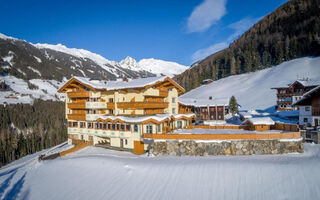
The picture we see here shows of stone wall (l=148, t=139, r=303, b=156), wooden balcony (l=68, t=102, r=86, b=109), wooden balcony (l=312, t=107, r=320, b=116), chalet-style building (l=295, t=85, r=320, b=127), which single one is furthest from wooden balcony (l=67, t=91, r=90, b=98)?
wooden balcony (l=312, t=107, r=320, b=116)

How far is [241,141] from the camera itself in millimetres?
22094

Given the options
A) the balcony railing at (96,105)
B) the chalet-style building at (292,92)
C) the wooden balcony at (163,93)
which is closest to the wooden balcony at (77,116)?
the balcony railing at (96,105)

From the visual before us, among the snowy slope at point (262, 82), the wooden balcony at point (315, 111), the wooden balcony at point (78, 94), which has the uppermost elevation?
the snowy slope at point (262, 82)

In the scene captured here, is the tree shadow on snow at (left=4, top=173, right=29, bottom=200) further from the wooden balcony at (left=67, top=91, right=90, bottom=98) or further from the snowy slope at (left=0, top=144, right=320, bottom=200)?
the wooden balcony at (left=67, top=91, right=90, bottom=98)

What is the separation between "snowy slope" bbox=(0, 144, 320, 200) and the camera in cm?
1569

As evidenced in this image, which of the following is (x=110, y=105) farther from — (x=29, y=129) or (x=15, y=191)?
(x=29, y=129)

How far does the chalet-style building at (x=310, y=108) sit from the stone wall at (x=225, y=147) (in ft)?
26.4

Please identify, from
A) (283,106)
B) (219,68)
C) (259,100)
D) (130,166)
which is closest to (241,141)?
(130,166)

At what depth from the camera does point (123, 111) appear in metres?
30.9

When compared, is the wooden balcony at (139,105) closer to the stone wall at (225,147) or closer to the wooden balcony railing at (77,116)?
the stone wall at (225,147)

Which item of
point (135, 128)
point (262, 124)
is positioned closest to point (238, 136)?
point (262, 124)

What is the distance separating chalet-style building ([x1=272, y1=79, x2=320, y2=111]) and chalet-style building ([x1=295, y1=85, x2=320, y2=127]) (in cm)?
2391

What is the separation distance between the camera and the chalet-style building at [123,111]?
26.8 metres

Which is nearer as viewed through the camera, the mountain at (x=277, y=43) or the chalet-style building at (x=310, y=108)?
the chalet-style building at (x=310, y=108)
